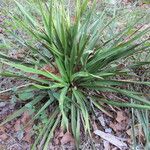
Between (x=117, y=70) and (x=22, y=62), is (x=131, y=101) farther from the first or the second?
(x=22, y=62)

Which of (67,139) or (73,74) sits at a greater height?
(73,74)

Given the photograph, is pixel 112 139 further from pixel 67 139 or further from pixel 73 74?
pixel 73 74

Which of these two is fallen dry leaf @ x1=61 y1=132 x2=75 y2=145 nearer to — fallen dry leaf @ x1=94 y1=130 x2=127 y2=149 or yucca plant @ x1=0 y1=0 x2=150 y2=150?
yucca plant @ x1=0 y1=0 x2=150 y2=150

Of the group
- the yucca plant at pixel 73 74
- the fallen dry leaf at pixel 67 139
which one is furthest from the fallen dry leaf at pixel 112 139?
the fallen dry leaf at pixel 67 139

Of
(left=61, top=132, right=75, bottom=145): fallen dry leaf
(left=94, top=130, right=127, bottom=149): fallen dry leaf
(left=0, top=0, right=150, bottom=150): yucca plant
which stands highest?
(left=0, top=0, right=150, bottom=150): yucca plant

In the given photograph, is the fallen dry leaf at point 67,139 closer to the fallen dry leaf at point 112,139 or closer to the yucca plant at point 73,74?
the yucca plant at point 73,74

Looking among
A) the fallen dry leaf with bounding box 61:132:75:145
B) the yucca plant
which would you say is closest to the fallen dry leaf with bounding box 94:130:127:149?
the yucca plant

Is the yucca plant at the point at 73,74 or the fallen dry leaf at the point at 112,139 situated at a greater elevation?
the yucca plant at the point at 73,74

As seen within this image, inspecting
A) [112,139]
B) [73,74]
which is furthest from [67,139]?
[73,74]

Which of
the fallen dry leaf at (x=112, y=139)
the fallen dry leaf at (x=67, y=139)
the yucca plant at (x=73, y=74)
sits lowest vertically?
the fallen dry leaf at (x=112, y=139)
